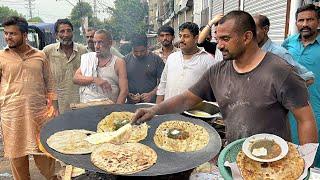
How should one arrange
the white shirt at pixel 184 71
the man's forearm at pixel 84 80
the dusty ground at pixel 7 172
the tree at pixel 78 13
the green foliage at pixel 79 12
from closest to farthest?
the white shirt at pixel 184 71 < the man's forearm at pixel 84 80 < the dusty ground at pixel 7 172 < the tree at pixel 78 13 < the green foliage at pixel 79 12

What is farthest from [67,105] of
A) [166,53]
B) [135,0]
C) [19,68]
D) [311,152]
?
[135,0]

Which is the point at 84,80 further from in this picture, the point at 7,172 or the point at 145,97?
the point at 7,172

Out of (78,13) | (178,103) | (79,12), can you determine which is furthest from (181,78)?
(78,13)

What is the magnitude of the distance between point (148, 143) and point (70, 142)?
0.58 meters

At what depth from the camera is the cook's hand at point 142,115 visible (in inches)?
98.0

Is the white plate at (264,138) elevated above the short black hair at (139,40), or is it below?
below

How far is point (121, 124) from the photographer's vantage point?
103 inches

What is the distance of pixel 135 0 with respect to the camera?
108 feet

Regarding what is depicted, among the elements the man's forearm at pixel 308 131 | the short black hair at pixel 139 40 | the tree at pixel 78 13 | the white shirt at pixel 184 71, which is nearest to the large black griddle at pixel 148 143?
the man's forearm at pixel 308 131

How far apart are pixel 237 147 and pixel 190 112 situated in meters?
1.24

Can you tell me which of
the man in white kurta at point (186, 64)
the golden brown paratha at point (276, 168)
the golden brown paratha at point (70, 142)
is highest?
the man in white kurta at point (186, 64)

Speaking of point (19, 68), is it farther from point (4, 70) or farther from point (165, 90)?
point (165, 90)

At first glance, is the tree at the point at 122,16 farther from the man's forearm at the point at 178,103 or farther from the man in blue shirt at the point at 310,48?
the man's forearm at the point at 178,103

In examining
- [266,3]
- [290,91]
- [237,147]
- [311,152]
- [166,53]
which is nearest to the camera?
[311,152]
